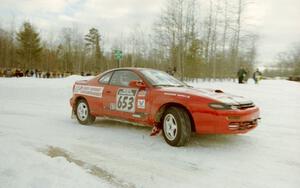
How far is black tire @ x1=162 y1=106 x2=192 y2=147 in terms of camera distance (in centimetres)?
543

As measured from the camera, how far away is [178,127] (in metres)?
5.47

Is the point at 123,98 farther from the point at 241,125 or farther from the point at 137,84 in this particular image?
the point at 241,125

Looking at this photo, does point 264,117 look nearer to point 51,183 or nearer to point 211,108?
point 211,108

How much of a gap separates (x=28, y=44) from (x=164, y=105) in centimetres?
5492

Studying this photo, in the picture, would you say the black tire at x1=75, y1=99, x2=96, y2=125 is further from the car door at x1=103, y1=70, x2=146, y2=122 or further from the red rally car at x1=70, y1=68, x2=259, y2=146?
the car door at x1=103, y1=70, x2=146, y2=122

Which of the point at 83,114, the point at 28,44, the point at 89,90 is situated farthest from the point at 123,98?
the point at 28,44

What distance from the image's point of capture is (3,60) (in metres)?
59.0

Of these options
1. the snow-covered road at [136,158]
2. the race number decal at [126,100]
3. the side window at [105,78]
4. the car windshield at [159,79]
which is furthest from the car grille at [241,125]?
the side window at [105,78]

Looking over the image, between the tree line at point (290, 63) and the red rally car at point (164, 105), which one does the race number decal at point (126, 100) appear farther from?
the tree line at point (290, 63)

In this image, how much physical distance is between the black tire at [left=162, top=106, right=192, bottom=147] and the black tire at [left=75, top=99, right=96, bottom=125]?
8.65ft

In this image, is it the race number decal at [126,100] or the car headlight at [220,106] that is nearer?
the car headlight at [220,106]

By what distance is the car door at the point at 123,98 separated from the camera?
637 cm

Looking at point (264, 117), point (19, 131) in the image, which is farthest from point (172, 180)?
point (264, 117)

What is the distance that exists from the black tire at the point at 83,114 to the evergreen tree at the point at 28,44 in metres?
51.8
